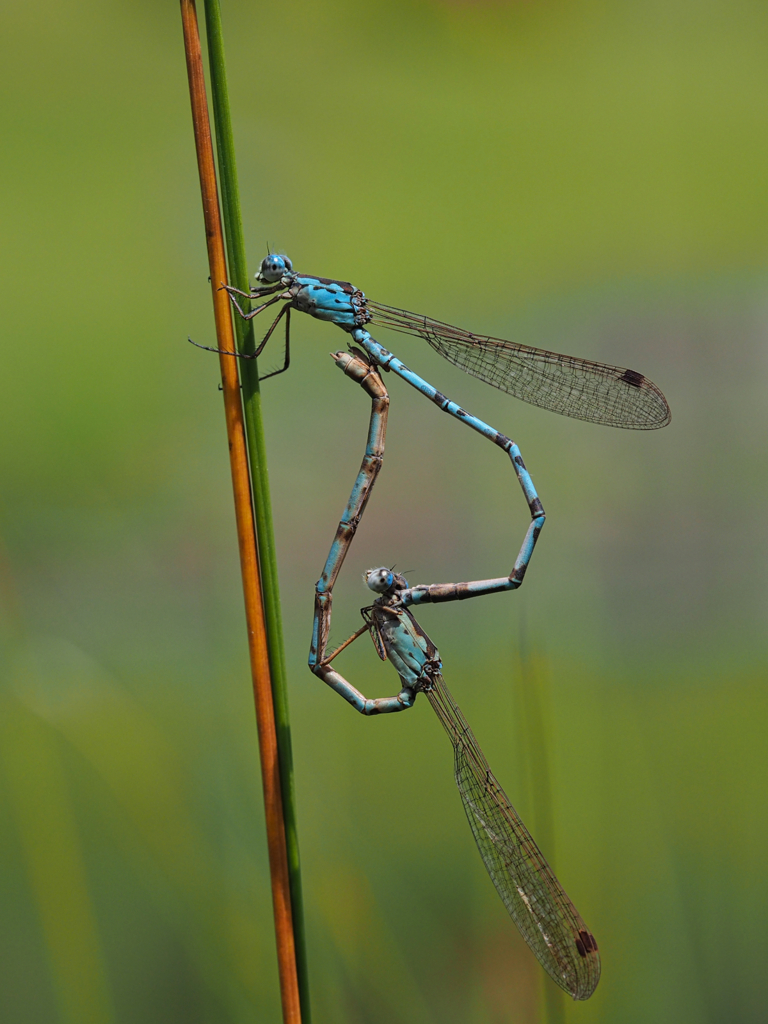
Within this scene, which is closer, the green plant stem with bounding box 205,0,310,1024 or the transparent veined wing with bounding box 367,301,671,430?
the green plant stem with bounding box 205,0,310,1024

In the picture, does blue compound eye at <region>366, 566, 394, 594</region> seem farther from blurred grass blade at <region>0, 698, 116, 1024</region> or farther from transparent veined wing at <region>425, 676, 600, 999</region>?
blurred grass blade at <region>0, 698, 116, 1024</region>

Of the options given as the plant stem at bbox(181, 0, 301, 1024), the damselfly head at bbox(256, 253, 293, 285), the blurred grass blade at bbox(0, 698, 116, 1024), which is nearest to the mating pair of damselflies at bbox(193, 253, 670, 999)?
the damselfly head at bbox(256, 253, 293, 285)

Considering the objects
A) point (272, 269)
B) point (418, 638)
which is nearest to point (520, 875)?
point (418, 638)

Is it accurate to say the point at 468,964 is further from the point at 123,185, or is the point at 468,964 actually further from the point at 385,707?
the point at 123,185

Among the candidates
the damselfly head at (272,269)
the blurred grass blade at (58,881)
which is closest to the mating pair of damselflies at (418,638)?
the damselfly head at (272,269)

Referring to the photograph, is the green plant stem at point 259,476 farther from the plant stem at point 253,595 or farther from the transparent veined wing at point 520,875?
the transparent veined wing at point 520,875

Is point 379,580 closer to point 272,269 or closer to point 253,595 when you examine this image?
point 253,595

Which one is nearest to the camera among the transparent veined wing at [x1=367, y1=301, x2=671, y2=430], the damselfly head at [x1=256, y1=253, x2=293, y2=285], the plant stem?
the plant stem
